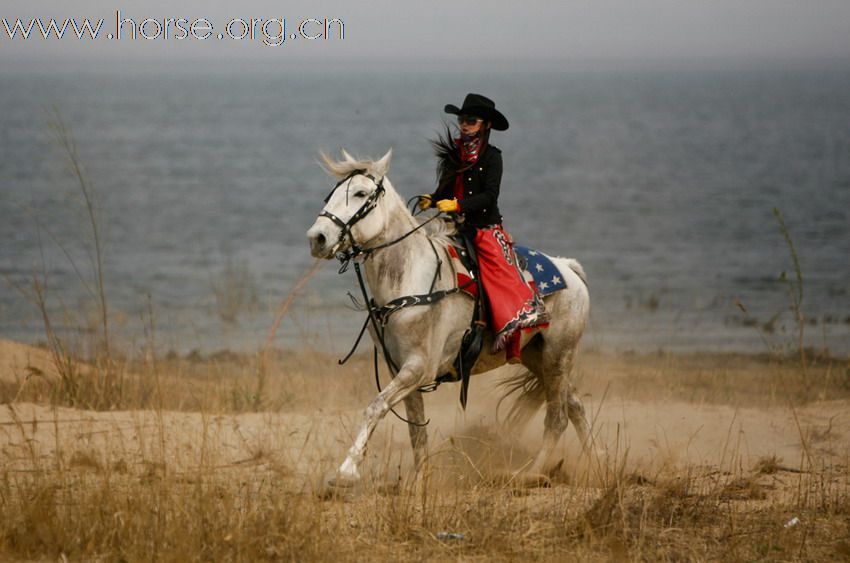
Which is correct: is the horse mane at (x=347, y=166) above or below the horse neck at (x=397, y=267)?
above

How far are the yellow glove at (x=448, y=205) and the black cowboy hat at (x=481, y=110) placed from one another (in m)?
0.73

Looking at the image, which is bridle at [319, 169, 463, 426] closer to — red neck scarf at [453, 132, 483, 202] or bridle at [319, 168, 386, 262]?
bridle at [319, 168, 386, 262]

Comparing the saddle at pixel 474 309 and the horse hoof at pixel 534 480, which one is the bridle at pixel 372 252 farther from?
the horse hoof at pixel 534 480

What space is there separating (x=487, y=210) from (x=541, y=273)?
765mm

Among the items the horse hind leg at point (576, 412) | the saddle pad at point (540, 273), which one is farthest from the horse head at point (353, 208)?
the horse hind leg at point (576, 412)

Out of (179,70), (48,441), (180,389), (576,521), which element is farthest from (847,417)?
(179,70)

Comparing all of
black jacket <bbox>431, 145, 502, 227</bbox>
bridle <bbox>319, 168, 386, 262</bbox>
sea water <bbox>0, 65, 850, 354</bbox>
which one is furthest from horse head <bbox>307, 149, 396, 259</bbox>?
sea water <bbox>0, 65, 850, 354</bbox>

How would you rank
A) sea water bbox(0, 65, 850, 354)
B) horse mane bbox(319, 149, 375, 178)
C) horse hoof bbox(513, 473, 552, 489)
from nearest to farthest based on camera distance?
horse mane bbox(319, 149, 375, 178), horse hoof bbox(513, 473, 552, 489), sea water bbox(0, 65, 850, 354)

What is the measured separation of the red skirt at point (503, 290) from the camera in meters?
8.05

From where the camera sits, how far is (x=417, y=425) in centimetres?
808

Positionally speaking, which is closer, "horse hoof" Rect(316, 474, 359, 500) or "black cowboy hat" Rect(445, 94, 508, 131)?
"horse hoof" Rect(316, 474, 359, 500)

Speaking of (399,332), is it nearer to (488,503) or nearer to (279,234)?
(488,503)

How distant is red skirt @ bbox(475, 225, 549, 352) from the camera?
26.4 feet

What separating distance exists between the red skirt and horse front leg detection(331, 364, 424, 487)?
879 mm
